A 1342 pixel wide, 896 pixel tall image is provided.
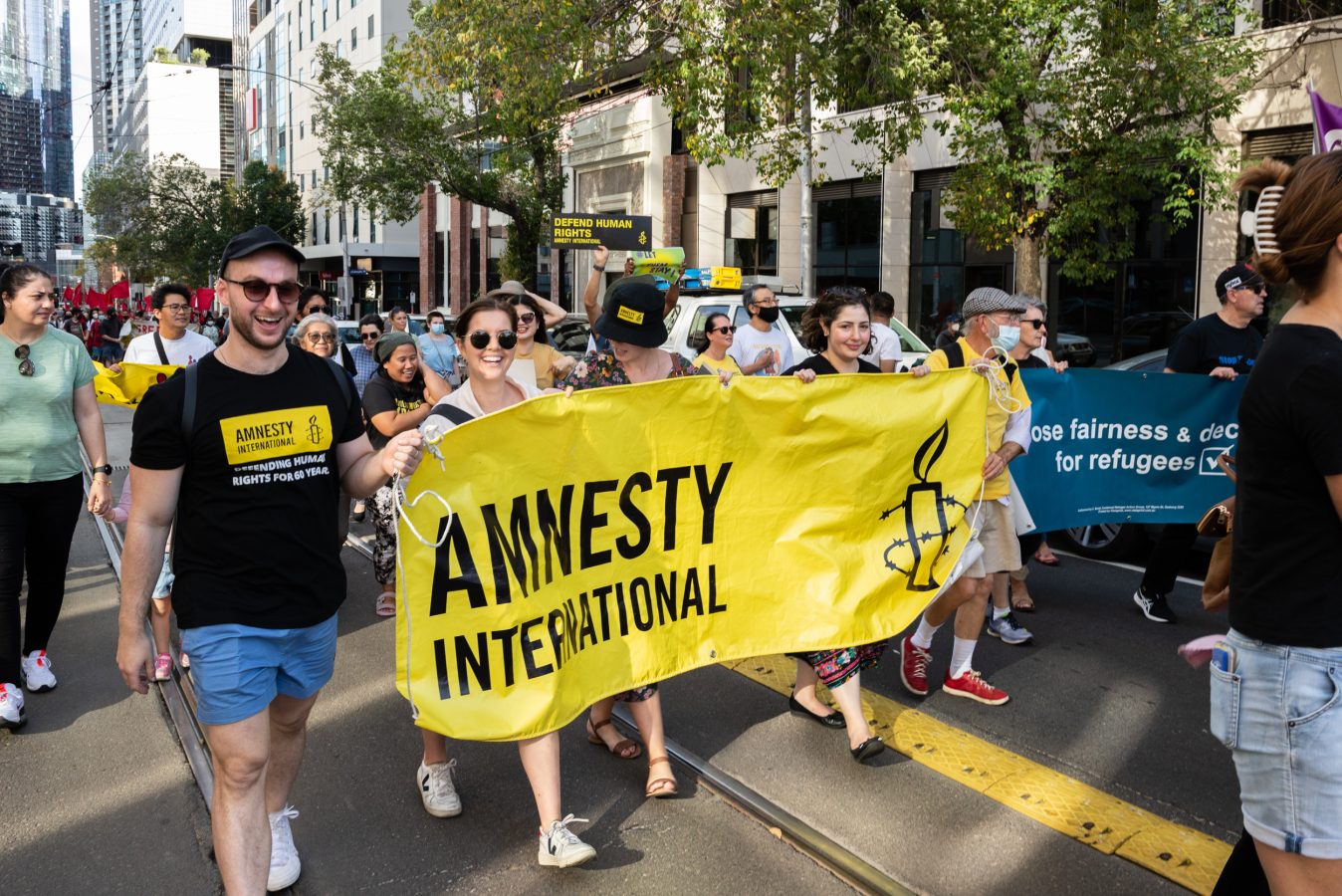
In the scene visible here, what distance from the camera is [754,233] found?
27188 mm

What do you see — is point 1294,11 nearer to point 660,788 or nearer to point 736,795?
point 736,795

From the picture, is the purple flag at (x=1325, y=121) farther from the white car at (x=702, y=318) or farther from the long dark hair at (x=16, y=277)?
the long dark hair at (x=16, y=277)

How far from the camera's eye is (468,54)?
19438mm

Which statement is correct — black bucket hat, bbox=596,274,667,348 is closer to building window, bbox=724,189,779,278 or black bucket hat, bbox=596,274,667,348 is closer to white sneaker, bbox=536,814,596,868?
white sneaker, bbox=536,814,596,868

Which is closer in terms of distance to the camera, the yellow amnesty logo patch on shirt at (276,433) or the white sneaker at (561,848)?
the yellow amnesty logo patch on shirt at (276,433)

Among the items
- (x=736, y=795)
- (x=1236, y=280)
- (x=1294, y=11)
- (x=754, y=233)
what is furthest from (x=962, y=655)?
(x=754, y=233)

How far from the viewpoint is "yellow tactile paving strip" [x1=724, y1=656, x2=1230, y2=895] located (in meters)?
3.57

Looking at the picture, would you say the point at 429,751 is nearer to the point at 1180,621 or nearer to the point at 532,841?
the point at 532,841

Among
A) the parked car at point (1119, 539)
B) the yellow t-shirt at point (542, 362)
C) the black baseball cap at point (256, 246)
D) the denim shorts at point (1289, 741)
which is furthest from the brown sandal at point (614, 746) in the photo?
the parked car at point (1119, 539)

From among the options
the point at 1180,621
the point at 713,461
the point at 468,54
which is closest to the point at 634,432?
the point at 713,461

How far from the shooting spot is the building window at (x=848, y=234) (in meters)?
23.2

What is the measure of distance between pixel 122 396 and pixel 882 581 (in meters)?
4.75

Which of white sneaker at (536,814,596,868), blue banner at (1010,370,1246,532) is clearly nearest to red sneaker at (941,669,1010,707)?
blue banner at (1010,370,1246,532)

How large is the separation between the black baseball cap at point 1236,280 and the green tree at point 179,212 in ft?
178
